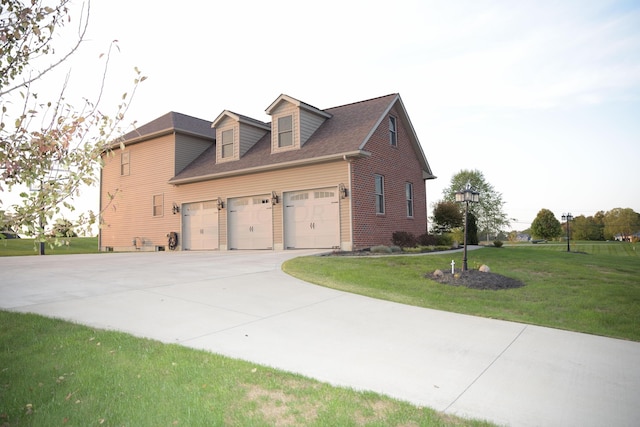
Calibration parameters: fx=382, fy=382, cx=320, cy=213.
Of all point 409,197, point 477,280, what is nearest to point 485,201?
point 409,197

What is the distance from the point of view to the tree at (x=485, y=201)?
52656 millimetres

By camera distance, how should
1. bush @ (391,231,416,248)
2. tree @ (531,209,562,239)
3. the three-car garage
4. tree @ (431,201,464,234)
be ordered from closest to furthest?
1. the three-car garage
2. bush @ (391,231,416,248)
3. tree @ (431,201,464,234)
4. tree @ (531,209,562,239)

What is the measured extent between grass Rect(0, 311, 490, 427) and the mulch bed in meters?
6.24

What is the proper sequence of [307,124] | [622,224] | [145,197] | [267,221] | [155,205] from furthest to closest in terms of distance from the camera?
1. [622,224]
2. [145,197]
3. [155,205]
4. [307,124]
5. [267,221]

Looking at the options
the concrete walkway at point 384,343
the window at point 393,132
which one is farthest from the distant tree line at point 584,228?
the concrete walkway at point 384,343

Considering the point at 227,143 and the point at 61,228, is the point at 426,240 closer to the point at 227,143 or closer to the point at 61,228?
the point at 227,143

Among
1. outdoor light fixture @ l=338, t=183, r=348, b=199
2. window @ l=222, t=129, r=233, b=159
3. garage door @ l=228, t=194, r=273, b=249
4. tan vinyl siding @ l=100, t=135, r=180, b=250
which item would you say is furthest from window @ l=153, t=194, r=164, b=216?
outdoor light fixture @ l=338, t=183, r=348, b=199

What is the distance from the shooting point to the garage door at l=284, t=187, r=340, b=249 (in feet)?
50.1

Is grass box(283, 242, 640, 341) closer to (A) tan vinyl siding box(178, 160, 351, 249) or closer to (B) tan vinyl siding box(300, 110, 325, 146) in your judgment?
(A) tan vinyl siding box(178, 160, 351, 249)

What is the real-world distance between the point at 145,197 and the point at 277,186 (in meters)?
9.87

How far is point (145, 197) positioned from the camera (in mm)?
22188

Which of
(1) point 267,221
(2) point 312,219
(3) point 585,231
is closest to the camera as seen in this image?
(2) point 312,219

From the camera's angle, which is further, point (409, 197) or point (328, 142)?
point (409, 197)

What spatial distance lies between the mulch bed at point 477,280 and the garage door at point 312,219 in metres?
6.09
